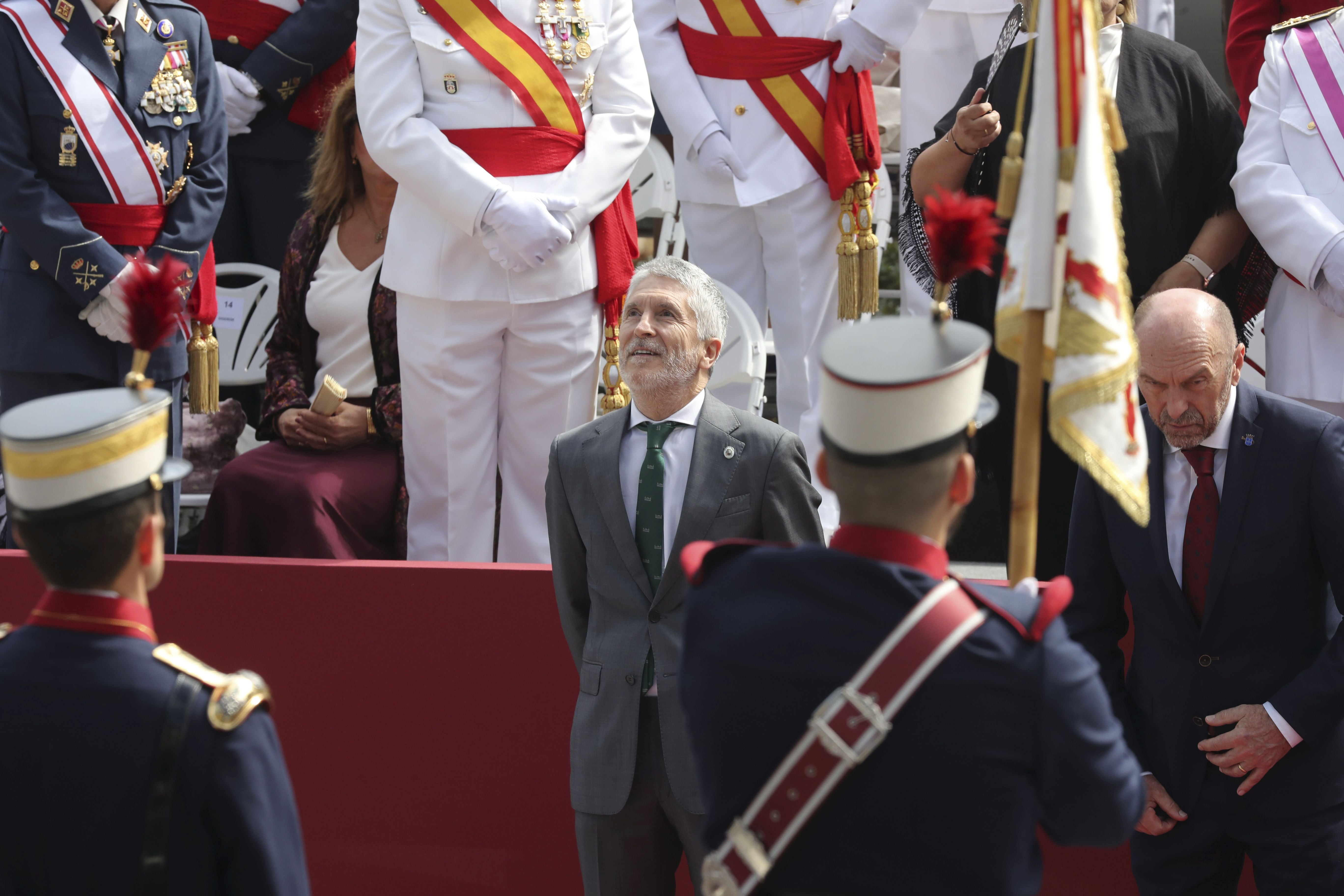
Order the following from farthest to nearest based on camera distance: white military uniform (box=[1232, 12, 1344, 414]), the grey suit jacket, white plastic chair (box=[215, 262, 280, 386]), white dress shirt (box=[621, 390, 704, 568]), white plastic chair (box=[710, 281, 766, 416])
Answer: white plastic chair (box=[215, 262, 280, 386]) → white plastic chair (box=[710, 281, 766, 416]) → white military uniform (box=[1232, 12, 1344, 414]) → white dress shirt (box=[621, 390, 704, 568]) → the grey suit jacket

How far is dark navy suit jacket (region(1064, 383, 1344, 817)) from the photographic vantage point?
2.68 m

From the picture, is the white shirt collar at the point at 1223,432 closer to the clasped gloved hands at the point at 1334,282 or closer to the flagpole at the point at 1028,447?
the flagpole at the point at 1028,447

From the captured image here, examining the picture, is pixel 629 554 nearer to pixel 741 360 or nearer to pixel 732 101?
pixel 741 360

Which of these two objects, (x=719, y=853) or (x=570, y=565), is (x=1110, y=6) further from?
(x=719, y=853)

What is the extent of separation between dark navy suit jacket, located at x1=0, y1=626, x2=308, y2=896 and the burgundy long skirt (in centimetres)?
230

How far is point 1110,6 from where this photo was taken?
397 cm

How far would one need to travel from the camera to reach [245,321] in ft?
18.0

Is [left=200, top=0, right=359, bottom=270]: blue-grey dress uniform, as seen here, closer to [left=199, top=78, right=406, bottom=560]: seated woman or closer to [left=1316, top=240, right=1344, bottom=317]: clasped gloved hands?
[left=199, top=78, right=406, bottom=560]: seated woman

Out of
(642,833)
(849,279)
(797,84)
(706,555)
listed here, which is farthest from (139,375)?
(797,84)

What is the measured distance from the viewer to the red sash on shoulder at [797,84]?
4.62 meters

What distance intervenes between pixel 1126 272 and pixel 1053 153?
6.86 ft

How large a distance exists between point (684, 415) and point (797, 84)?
6.29 feet

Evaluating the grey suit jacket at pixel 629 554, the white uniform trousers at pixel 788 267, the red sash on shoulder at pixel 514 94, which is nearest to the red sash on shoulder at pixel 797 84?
the white uniform trousers at pixel 788 267

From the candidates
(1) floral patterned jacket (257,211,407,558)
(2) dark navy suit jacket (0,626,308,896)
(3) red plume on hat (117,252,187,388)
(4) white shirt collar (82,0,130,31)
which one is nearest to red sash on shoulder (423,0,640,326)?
(1) floral patterned jacket (257,211,407,558)
